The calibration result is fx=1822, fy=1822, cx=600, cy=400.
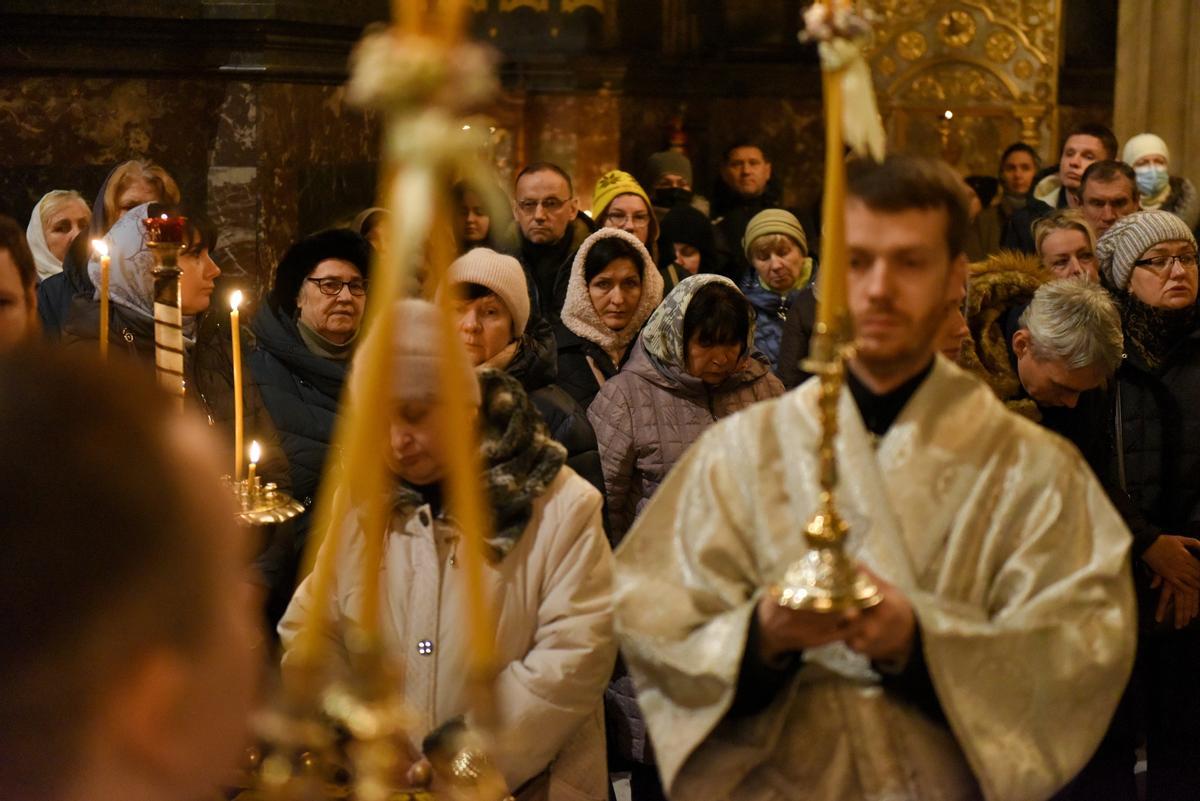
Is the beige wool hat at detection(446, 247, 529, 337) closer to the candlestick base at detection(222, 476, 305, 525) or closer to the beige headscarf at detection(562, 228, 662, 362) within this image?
the beige headscarf at detection(562, 228, 662, 362)

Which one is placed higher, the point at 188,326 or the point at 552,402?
the point at 188,326

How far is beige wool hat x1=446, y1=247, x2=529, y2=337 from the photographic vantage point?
4.66 metres

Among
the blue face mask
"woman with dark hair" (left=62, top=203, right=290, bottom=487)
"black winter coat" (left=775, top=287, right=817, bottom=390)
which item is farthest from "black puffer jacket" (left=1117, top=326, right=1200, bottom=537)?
the blue face mask

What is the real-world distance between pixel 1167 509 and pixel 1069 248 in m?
1.41

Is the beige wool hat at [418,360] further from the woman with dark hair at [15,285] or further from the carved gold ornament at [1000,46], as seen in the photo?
the carved gold ornament at [1000,46]

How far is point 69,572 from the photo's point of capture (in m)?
1.31

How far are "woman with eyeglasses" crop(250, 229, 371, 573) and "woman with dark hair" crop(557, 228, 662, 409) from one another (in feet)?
2.60

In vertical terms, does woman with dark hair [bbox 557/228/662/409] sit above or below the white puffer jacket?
above

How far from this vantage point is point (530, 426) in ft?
11.2

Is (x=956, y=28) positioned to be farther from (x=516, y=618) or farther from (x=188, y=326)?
(x=516, y=618)

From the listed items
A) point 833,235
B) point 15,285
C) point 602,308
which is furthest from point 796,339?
point 833,235

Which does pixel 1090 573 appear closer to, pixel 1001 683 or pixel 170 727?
pixel 1001 683

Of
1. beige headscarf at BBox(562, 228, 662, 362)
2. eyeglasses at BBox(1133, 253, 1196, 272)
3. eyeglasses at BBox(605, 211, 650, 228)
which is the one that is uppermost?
eyeglasses at BBox(1133, 253, 1196, 272)

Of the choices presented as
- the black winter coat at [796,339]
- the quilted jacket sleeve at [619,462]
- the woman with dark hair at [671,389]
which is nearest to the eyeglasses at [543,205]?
the black winter coat at [796,339]
